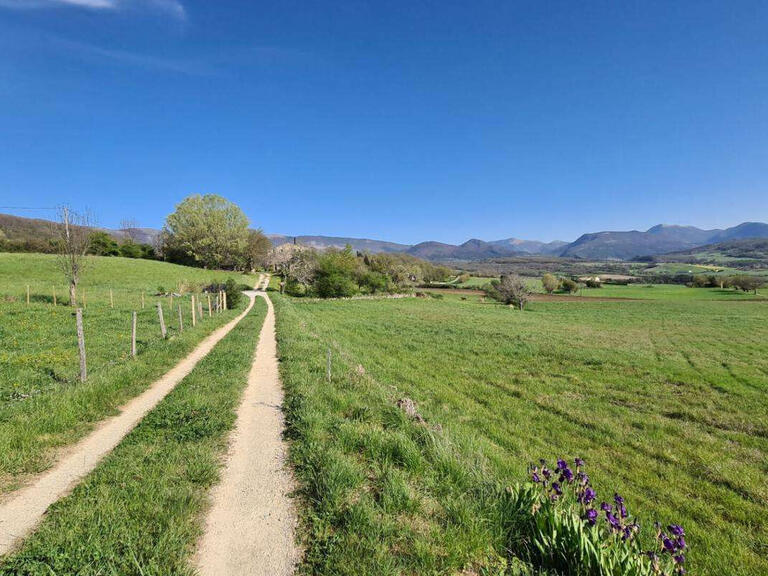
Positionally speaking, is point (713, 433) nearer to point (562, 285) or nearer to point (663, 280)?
point (562, 285)

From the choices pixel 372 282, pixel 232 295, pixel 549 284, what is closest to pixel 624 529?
pixel 232 295

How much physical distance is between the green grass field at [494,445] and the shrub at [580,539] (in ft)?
0.87

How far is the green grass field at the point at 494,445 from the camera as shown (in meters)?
4.13

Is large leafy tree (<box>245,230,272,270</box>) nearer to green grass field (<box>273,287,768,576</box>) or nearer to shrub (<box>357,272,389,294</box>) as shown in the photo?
shrub (<box>357,272,389,294</box>)

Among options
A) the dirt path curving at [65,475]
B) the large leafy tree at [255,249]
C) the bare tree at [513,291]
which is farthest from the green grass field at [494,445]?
the large leafy tree at [255,249]

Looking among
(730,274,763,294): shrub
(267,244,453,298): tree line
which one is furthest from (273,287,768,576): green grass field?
(730,274,763,294): shrub

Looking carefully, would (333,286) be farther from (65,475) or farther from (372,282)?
(65,475)

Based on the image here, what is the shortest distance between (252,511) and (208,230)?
275 ft

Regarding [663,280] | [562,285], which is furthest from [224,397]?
[663,280]

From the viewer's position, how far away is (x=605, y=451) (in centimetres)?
891

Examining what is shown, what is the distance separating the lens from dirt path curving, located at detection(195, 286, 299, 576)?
3.77 meters

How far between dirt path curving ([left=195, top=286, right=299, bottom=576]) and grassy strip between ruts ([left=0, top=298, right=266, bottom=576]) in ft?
0.74

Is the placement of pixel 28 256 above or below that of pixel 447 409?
above

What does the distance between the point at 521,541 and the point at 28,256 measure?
8332cm
